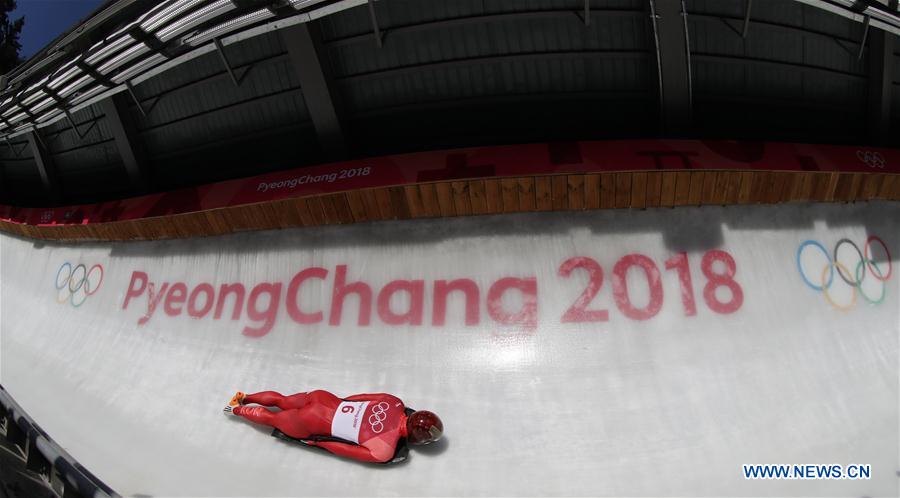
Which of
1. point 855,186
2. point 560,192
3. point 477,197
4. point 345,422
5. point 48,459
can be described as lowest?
point 48,459

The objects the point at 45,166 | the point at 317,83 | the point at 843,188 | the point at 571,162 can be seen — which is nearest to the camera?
the point at 571,162

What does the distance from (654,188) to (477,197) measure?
2275mm

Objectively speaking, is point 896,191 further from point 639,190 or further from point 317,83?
point 317,83

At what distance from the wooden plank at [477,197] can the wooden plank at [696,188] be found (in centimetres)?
262

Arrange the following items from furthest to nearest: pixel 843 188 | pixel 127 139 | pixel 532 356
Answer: pixel 127 139 < pixel 843 188 < pixel 532 356

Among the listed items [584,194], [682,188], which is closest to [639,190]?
[682,188]

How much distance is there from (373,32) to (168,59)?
8.65 feet

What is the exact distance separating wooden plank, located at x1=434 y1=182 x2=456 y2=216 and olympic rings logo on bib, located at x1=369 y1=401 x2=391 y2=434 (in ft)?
8.90

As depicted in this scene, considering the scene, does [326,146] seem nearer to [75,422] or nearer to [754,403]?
[75,422]

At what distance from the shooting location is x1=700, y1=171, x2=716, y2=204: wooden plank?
5629 millimetres

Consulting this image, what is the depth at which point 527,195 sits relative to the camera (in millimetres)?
5906

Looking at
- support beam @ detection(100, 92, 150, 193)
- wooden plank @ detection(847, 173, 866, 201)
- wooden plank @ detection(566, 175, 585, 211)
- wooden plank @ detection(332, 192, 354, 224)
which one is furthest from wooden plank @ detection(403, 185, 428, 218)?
support beam @ detection(100, 92, 150, 193)

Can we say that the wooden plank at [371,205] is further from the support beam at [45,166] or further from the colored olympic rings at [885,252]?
the support beam at [45,166]

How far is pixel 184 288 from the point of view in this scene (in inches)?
289
